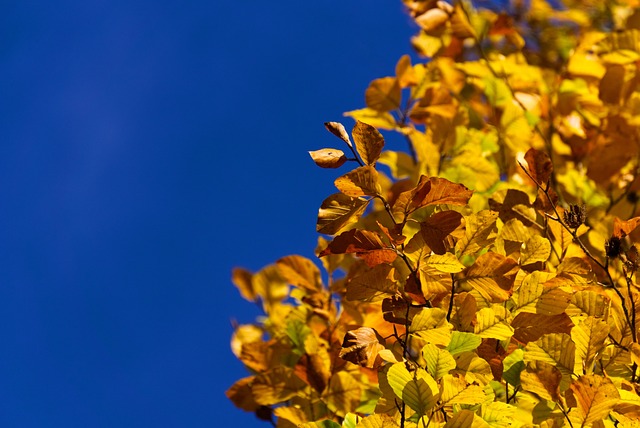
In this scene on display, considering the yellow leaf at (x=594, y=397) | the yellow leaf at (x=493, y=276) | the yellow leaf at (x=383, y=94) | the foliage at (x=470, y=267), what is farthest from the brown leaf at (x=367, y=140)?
the yellow leaf at (x=383, y=94)

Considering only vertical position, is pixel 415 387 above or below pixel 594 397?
above

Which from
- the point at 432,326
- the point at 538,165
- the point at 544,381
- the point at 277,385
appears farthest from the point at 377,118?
the point at 544,381

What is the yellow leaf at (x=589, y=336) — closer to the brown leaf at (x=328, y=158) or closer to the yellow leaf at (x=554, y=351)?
the yellow leaf at (x=554, y=351)

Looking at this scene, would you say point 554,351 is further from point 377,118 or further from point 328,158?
point 377,118

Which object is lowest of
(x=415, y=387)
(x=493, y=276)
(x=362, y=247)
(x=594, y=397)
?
(x=594, y=397)

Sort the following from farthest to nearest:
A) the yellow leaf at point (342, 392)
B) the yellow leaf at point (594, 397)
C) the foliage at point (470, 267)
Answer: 1. the yellow leaf at point (342, 392)
2. the foliage at point (470, 267)
3. the yellow leaf at point (594, 397)

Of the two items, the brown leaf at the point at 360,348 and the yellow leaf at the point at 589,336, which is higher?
the brown leaf at the point at 360,348

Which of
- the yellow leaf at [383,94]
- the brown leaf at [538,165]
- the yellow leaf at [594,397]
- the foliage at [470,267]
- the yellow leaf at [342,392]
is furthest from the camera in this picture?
the yellow leaf at [383,94]
